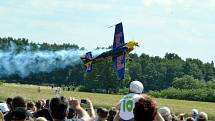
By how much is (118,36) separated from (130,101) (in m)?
36.2

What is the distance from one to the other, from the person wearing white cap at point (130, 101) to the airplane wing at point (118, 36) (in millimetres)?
35854

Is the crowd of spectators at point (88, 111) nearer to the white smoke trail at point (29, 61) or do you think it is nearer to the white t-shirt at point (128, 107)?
the white t-shirt at point (128, 107)

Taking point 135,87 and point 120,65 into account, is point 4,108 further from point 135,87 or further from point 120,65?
point 120,65

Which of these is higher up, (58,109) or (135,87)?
(135,87)

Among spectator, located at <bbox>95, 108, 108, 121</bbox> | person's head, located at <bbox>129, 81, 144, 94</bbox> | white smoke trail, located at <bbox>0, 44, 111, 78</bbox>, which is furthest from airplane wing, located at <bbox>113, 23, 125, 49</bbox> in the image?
person's head, located at <bbox>129, 81, 144, 94</bbox>

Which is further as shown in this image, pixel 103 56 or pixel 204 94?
pixel 204 94

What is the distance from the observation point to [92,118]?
9.69 meters

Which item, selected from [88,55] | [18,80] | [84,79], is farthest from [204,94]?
[84,79]

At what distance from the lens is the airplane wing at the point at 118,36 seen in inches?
1847

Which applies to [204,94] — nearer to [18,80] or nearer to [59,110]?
[18,80]

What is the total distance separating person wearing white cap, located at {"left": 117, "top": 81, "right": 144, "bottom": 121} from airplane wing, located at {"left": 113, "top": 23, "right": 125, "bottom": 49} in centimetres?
3585

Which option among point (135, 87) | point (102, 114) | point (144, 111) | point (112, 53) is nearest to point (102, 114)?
point (102, 114)

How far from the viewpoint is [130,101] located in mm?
10984

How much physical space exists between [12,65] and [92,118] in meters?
56.1
